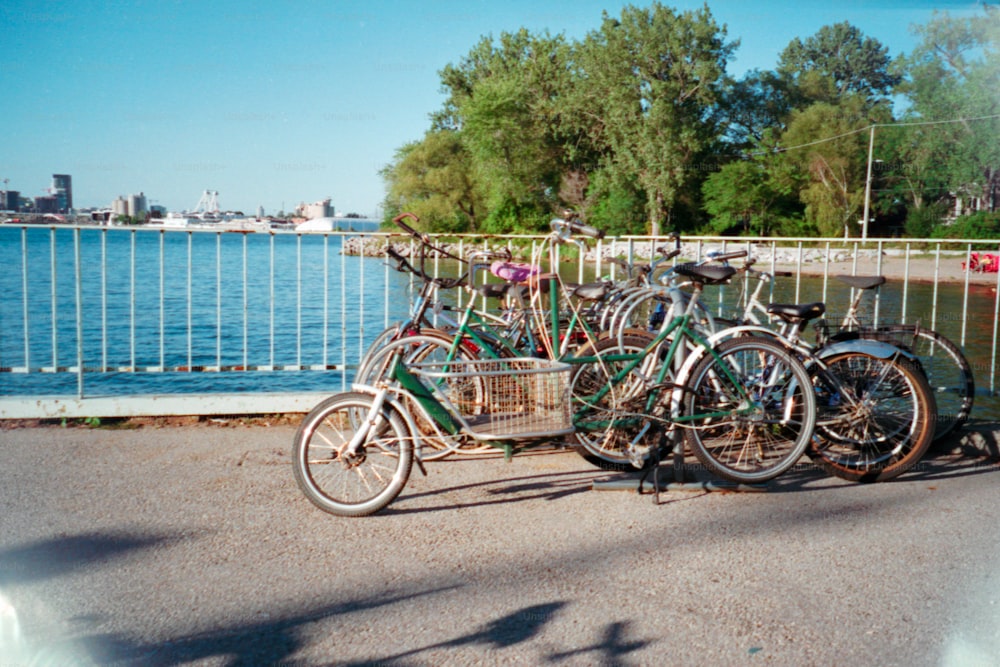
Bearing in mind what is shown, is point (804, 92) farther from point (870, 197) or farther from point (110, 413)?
point (110, 413)

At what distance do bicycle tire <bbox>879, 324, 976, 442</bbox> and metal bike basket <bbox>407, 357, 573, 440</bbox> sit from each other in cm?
217

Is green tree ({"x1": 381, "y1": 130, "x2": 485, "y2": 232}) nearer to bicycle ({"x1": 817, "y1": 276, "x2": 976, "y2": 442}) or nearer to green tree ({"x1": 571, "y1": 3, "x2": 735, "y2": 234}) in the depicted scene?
green tree ({"x1": 571, "y1": 3, "x2": 735, "y2": 234})

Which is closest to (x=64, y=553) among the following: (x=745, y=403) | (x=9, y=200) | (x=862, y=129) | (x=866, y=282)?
(x=745, y=403)

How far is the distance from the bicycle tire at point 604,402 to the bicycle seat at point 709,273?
1.42 ft

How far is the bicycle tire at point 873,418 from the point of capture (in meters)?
4.96

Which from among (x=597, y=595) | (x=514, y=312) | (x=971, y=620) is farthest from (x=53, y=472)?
(x=971, y=620)

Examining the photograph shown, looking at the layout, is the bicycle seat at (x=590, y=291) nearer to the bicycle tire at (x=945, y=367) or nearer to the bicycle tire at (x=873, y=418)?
the bicycle tire at (x=873, y=418)

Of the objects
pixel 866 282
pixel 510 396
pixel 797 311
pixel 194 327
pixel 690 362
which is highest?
pixel 866 282

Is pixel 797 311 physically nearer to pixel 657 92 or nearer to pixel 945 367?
pixel 945 367

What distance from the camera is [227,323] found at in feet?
60.5

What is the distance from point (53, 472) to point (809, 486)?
4263 mm

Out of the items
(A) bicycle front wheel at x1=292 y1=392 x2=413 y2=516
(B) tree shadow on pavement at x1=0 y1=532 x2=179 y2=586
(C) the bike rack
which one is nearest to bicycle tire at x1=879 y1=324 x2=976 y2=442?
(C) the bike rack

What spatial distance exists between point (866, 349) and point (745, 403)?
2.60 ft

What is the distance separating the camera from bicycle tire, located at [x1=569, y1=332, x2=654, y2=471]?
4910mm
